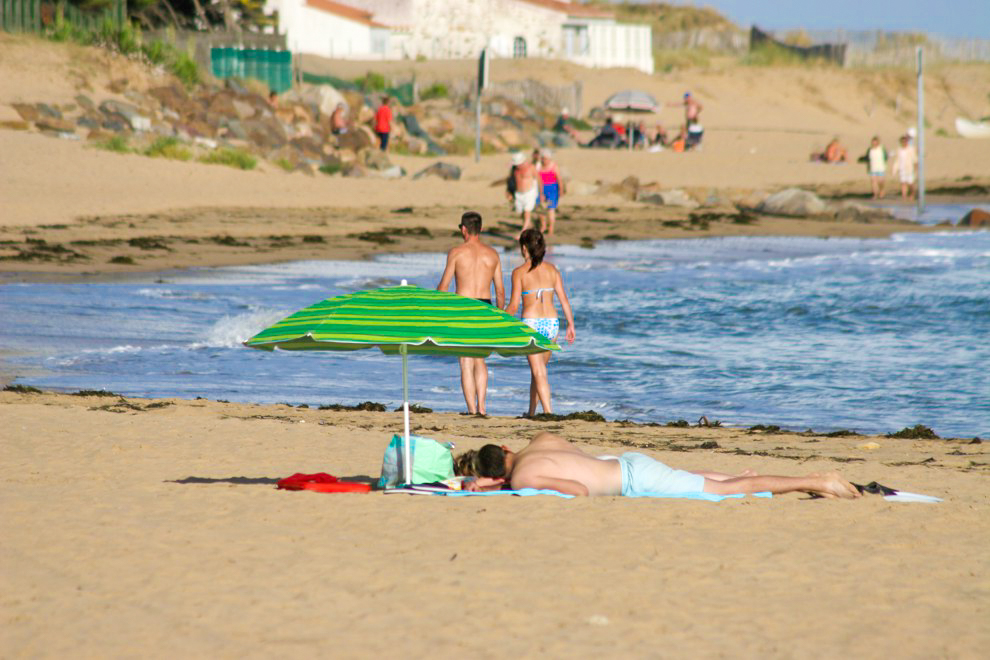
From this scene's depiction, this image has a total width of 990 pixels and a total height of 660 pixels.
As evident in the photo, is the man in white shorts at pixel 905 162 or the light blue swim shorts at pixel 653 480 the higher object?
the man in white shorts at pixel 905 162

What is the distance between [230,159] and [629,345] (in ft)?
49.7

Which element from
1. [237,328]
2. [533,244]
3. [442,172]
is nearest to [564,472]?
[533,244]

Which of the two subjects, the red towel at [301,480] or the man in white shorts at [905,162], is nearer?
the red towel at [301,480]

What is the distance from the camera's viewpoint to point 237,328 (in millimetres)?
A: 13570

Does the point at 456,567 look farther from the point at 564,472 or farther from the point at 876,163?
the point at 876,163

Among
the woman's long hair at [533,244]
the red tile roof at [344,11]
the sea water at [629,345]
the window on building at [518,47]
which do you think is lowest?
the sea water at [629,345]

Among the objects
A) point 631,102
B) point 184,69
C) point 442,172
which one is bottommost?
point 442,172

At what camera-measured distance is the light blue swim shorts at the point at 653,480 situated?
21.8 ft

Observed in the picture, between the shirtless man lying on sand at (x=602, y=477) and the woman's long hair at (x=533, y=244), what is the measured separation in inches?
101

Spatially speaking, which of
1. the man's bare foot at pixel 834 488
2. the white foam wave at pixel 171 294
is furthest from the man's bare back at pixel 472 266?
the white foam wave at pixel 171 294

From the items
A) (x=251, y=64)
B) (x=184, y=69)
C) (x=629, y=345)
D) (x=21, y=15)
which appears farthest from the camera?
(x=251, y=64)

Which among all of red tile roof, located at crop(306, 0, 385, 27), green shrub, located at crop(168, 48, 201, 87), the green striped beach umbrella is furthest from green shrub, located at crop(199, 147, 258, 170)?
red tile roof, located at crop(306, 0, 385, 27)

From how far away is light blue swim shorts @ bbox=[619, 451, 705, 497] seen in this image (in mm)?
6656

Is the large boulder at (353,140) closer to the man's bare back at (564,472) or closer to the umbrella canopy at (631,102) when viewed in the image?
the umbrella canopy at (631,102)
